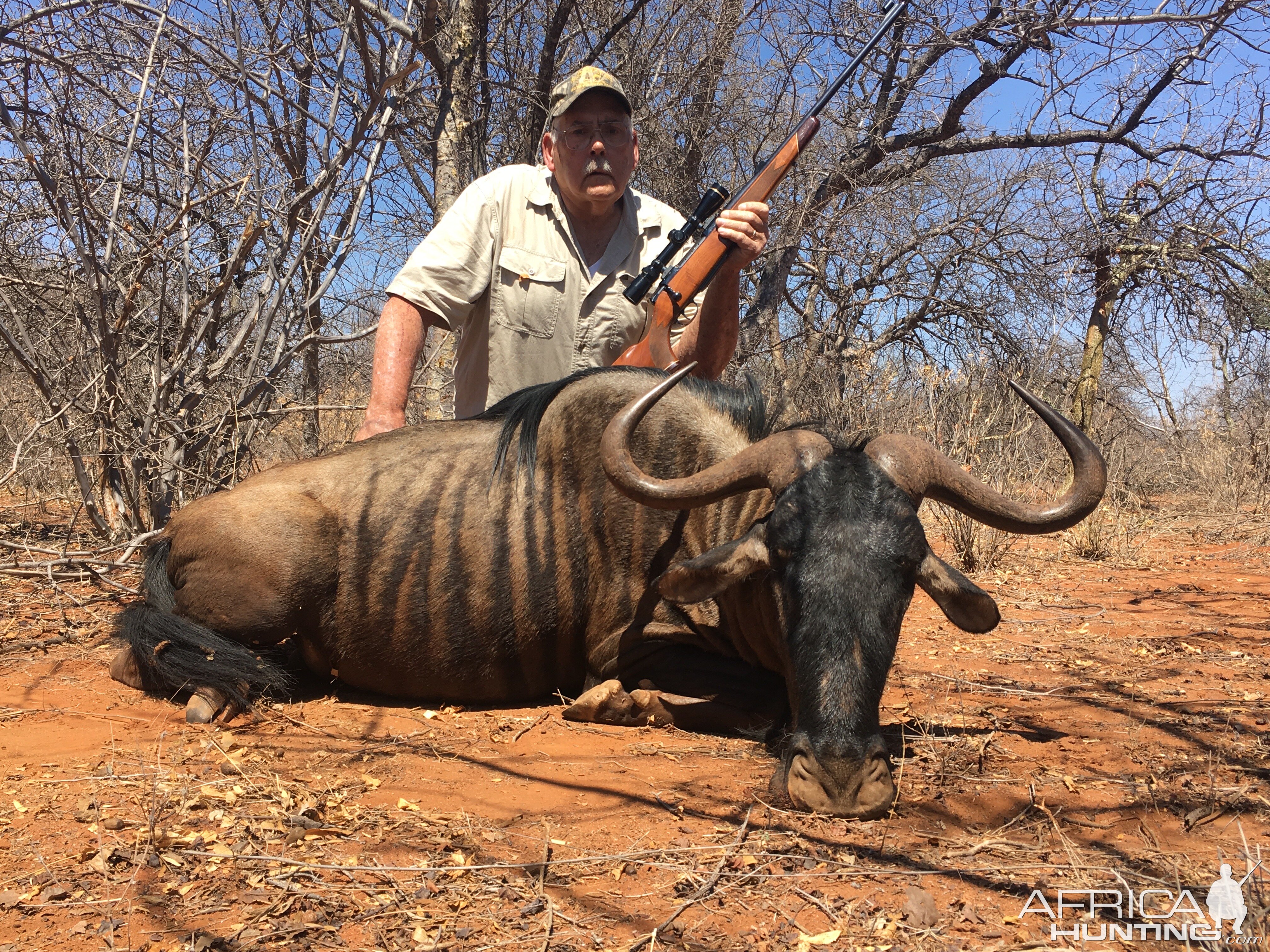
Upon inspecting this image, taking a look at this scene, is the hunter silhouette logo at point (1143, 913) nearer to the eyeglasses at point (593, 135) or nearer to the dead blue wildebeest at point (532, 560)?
the dead blue wildebeest at point (532, 560)

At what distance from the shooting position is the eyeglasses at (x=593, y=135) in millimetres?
4715

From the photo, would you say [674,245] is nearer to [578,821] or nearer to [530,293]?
[530,293]

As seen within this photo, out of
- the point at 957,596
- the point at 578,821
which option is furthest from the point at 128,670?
the point at 957,596

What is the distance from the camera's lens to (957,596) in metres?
3.00

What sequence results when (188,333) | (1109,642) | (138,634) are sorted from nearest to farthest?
(138,634) < (1109,642) < (188,333)

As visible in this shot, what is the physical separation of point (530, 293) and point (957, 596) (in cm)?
280

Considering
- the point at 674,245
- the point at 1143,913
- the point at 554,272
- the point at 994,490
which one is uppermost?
the point at 674,245

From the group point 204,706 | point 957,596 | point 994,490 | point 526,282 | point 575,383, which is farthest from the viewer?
point 526,282

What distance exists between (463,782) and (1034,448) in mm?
8699

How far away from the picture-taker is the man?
4.54 m

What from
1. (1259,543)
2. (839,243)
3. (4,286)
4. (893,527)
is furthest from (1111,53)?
(4,286)

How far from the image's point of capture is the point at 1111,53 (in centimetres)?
988

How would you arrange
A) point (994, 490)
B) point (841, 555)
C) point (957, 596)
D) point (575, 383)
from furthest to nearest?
1. point (575, 383)
2. point (994, 490)
3. point (957, 596)
4. point (841, 555)

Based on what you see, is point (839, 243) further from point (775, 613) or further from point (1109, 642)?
point (775, 613)
